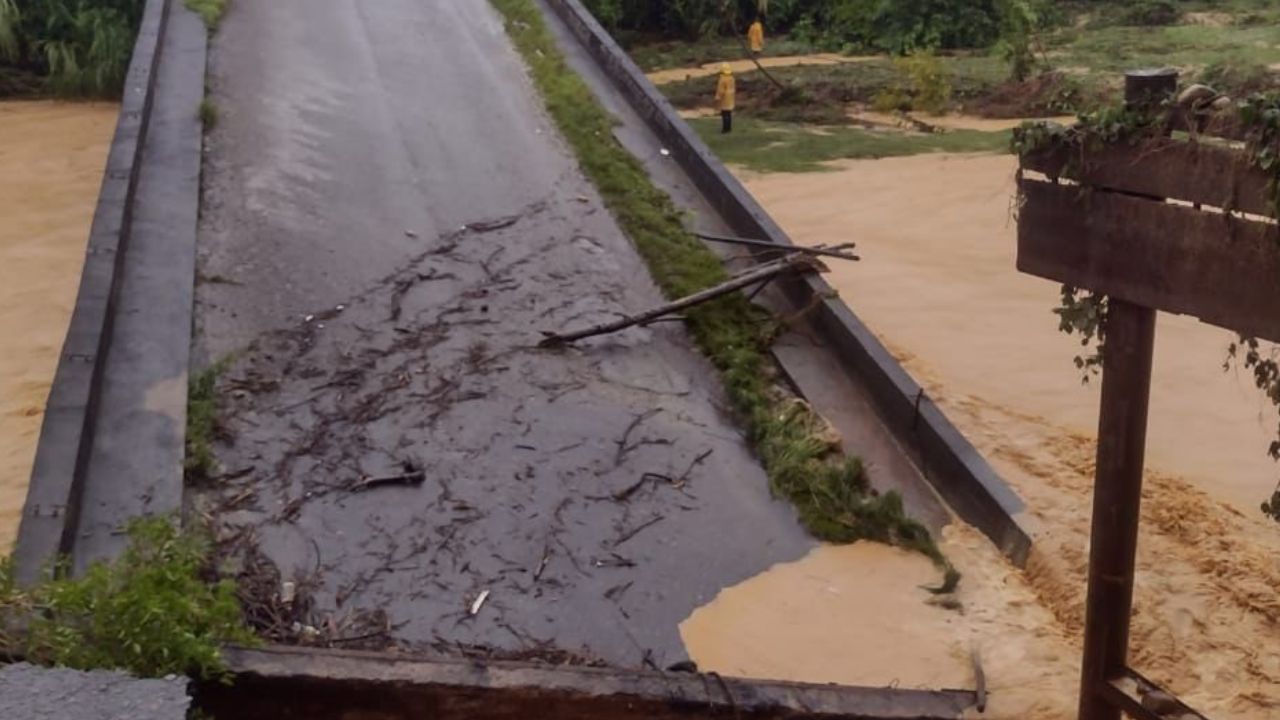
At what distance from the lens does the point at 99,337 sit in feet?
17.9

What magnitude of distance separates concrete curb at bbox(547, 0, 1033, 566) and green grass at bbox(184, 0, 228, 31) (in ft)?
10.8

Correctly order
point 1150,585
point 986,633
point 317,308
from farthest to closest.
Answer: point 317,308
point 1150,585
point 986,633

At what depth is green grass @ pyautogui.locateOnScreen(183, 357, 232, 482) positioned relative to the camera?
5238 millimetres

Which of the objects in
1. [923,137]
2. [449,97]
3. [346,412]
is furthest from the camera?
[923,137]

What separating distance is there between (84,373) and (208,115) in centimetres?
314

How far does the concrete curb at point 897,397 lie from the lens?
17.5 ft

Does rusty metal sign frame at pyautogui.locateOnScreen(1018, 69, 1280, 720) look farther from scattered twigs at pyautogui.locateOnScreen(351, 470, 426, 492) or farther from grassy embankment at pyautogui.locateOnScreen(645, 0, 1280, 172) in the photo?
grassy embankment at pyautogui.locateOnScreen(645, 0, 1280, 172)

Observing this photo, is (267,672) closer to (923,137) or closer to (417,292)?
(417,292)

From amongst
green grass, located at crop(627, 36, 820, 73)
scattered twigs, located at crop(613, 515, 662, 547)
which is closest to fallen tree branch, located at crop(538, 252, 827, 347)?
scattered twigs, located at crop(613, 515, 662, 547)

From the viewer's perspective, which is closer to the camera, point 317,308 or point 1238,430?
point 317,308

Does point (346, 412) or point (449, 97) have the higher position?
point (449, 97)

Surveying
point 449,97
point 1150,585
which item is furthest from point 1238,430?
point 449,97

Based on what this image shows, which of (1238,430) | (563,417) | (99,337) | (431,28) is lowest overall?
(1238,430)

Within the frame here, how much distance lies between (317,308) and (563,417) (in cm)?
133
